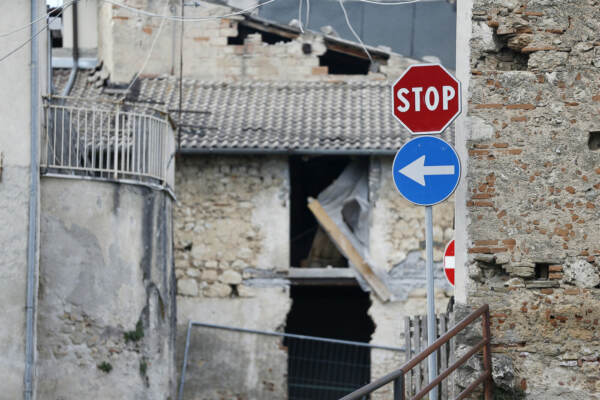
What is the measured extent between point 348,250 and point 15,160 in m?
7.63

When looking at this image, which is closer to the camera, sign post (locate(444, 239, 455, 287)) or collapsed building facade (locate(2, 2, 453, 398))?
sign post (locate(444, 239, 455, 287))

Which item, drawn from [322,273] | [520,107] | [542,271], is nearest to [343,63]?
[322,273]

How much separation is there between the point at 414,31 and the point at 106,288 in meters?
10.8

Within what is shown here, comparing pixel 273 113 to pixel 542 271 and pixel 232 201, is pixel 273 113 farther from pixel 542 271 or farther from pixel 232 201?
pixel 542 271

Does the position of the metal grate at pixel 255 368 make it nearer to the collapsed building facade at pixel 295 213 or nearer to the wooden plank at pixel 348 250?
the collapsed building facade at pixel 295 213

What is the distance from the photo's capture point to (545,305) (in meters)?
7.85

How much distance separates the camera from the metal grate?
60.8 ft

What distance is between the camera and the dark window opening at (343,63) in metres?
21.5

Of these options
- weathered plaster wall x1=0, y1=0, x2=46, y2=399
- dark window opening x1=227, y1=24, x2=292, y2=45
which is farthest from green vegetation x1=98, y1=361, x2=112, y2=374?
dark window opening x1=227, y1=24, x2=292, y2=45

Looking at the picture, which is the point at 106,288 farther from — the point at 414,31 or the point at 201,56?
the point at 414,31

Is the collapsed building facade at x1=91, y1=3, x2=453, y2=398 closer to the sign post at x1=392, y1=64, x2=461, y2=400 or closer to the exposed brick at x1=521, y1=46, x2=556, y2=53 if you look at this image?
the exposed brick at x1=521, y1=46, x2=556, y2=53

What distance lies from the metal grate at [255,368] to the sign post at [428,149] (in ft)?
36.4

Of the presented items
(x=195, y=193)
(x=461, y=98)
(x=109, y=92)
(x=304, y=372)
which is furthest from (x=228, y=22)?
(x=461, y=98)

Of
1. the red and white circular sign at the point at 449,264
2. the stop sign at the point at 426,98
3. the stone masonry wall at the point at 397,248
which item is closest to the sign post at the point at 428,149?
the stop sign at the point at 426,98
